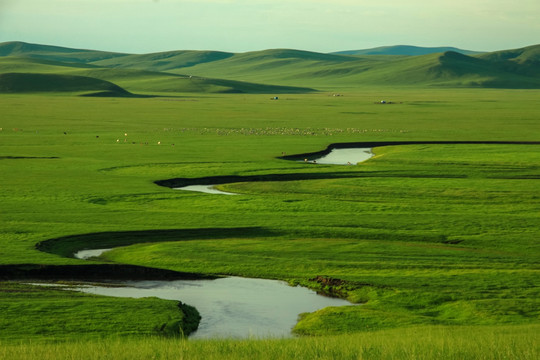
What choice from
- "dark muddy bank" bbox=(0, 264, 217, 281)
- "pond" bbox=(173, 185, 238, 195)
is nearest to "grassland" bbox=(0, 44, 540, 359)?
"dark muddy bank" bbox=(0, 264, 217, 281)

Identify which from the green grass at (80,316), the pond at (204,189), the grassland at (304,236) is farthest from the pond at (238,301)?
the pond at (204,189)

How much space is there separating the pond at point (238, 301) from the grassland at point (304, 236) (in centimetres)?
77

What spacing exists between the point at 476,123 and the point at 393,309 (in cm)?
8828

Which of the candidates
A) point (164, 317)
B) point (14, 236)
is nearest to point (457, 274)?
point (164, 317)

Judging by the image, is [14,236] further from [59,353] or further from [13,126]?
[13,126]

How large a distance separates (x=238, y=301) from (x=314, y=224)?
11776 millimetres

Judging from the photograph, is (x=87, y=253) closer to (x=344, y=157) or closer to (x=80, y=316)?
(x=80, y=316)

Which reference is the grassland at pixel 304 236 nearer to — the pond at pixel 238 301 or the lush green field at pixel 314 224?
the lush green field at pixel 314 224

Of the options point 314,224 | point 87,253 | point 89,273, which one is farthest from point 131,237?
point 314,224

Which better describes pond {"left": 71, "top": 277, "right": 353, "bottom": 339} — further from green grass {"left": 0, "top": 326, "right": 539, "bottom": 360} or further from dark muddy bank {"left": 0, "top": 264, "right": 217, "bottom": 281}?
green grass {"left": 0, "top": 326, "right": 539, "bottom": 360}

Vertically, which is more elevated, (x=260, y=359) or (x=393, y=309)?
(x=260, y=359)

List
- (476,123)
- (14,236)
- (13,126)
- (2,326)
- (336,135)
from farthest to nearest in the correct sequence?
(476,123) → (13,126) → (336,135) → (14,236) → (2,326)

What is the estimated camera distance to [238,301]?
26.7 metres

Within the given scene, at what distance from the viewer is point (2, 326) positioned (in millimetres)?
22312
